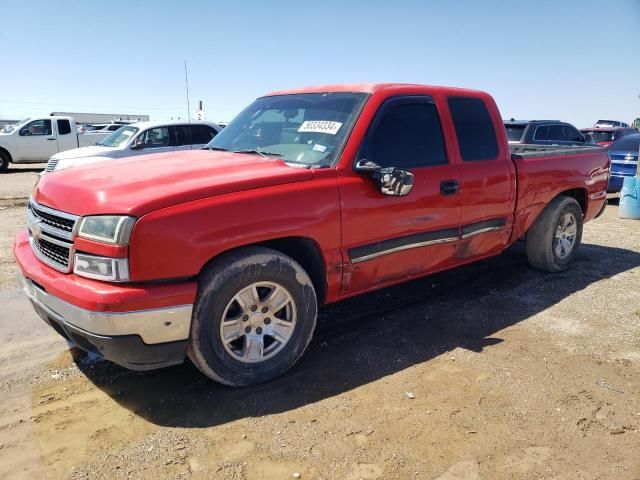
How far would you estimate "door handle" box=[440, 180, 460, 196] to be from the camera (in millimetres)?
4031

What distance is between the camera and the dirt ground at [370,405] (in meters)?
2.54

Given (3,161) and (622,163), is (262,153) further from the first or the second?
(3,161)

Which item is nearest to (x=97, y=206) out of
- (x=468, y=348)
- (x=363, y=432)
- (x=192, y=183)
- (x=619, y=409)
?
(x=192, y=183)

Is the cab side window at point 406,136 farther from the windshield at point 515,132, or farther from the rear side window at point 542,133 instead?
the rear side window at point 542,133

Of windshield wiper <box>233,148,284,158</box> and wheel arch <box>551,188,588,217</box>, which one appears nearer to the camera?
windshield wiper <box>233,148,284,158</box>

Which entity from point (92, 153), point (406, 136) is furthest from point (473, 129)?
point (92, 153)

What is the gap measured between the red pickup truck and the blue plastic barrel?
19.0ft

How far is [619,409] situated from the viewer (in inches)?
120

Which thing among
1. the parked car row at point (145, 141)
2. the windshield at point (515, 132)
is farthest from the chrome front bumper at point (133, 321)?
the windshield at point (515, 132)

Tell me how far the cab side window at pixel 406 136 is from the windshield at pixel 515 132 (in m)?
7.92

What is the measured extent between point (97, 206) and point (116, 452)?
1295mm

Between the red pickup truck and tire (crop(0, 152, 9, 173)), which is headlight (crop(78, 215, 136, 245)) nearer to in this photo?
the red pickup truck

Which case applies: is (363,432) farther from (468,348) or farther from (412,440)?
(468,348)


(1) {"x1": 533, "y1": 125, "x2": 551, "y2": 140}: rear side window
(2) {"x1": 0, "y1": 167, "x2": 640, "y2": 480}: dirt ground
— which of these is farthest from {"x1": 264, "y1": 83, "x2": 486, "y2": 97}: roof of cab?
(1) {"x1": 533, "y1": 125, "x2": 551, "y2": 140}: rear side window
